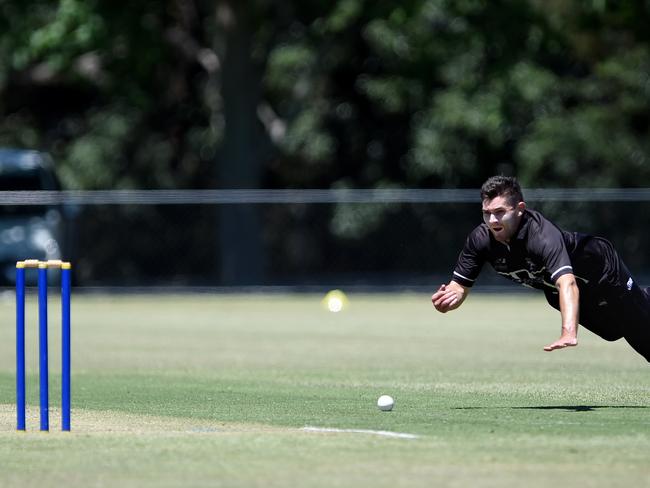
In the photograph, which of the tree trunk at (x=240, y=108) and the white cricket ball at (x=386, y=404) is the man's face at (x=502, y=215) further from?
the tree trunk at (x=240, y=108)

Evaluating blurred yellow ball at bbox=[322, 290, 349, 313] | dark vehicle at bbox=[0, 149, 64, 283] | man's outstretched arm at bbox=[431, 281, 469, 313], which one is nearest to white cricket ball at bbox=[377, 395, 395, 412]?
man's outstretched arm at bbox=[431, 281, 469, 313]

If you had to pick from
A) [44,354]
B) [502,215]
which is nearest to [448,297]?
[502,215]

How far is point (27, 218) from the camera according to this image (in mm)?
29391

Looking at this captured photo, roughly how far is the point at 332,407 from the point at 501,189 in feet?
6.73

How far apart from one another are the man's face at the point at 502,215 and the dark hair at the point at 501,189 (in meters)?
0.02

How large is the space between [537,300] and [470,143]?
833 centimetres

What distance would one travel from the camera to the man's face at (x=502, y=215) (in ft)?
31.8

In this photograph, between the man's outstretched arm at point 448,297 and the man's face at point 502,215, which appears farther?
the man's outstretched arm at point 448,297

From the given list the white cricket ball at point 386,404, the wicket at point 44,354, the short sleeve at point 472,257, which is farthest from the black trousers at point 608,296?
the wicket at point 44,354

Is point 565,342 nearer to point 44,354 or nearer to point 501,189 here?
point 501,189

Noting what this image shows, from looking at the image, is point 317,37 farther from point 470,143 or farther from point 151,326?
point 151,326

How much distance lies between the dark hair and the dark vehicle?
19682mm

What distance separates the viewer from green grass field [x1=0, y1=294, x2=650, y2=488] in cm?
734

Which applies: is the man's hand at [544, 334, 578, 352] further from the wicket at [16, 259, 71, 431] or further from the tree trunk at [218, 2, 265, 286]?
the tree trunk at [218, 2, 265, 286]
